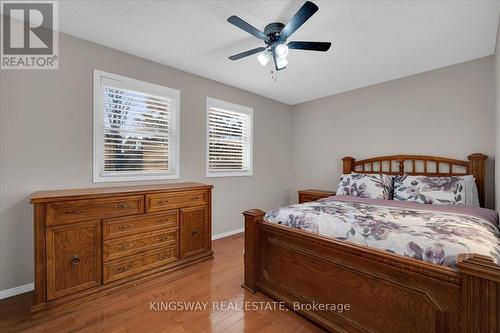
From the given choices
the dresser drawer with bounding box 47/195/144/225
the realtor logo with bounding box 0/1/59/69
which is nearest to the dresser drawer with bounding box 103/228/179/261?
the dresser drawer with bounding box 47/195/144/225

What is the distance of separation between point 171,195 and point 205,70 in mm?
1784

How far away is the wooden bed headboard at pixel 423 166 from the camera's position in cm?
266

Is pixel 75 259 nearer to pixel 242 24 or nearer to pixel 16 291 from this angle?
pixel 16 291

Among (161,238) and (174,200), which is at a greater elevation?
(174,200)

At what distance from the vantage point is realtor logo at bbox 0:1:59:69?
1900 mm

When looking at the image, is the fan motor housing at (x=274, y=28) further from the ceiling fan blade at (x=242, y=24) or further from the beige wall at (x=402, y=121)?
the beige wall at (x=402, y=121)

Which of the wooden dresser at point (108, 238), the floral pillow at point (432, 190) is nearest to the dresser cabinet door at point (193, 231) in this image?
the wooden dresser at point (108, 238)

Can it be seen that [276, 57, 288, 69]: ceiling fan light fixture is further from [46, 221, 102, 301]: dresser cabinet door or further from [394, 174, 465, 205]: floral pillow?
[46, 221, 102, 301]: dresser cabinet door

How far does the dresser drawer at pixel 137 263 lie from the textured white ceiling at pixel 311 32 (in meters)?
2.25

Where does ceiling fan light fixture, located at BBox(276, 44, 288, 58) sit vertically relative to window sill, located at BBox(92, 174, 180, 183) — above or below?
above

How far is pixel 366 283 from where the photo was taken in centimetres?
141

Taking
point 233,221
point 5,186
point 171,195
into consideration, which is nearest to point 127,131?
point 171,195

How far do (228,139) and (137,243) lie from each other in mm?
2083

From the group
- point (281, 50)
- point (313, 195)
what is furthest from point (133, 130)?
point (313, 195)
